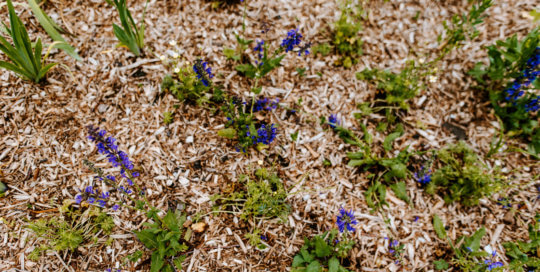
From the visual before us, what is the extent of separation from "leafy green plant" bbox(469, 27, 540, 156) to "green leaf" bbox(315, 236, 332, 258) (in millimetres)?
2579

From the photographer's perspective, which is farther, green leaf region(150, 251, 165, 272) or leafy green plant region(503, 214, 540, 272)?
leafy green plant region(503, 214, 540, 272)

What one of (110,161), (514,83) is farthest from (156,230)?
(514,83)

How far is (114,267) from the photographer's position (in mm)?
2537

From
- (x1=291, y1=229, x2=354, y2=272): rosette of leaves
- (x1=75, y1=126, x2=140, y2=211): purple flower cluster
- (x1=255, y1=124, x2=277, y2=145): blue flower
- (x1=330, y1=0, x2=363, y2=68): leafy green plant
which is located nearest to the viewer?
(x1=75, y1=126, x2=140, y2=211): purple flower cluster

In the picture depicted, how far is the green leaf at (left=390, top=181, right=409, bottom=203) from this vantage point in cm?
304

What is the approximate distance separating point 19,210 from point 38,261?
0.49m

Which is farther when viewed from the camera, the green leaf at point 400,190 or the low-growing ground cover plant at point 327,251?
the green leaf at point 400,190

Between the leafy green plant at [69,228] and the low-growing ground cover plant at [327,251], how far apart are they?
1713 mm

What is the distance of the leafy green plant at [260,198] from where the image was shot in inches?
106

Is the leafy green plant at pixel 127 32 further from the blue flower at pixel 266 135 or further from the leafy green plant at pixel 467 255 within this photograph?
the leafy green plant at pixel 467 255

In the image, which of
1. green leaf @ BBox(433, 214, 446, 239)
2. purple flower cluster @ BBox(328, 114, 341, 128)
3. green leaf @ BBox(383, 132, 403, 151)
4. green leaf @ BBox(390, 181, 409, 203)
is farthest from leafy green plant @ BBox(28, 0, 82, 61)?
green leaf @ BBox(433, 214, 446, 239)

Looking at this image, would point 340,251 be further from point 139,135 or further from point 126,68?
point 126,68

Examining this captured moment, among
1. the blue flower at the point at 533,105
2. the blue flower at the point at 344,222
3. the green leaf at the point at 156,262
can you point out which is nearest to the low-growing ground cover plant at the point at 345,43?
the blue flower at the point at 344,222

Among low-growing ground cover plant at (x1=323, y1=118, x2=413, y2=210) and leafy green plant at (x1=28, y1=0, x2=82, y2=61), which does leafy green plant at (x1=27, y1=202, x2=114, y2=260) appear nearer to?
leafy green plant at (x1=28, y1=0, x2=82, y2=61)
